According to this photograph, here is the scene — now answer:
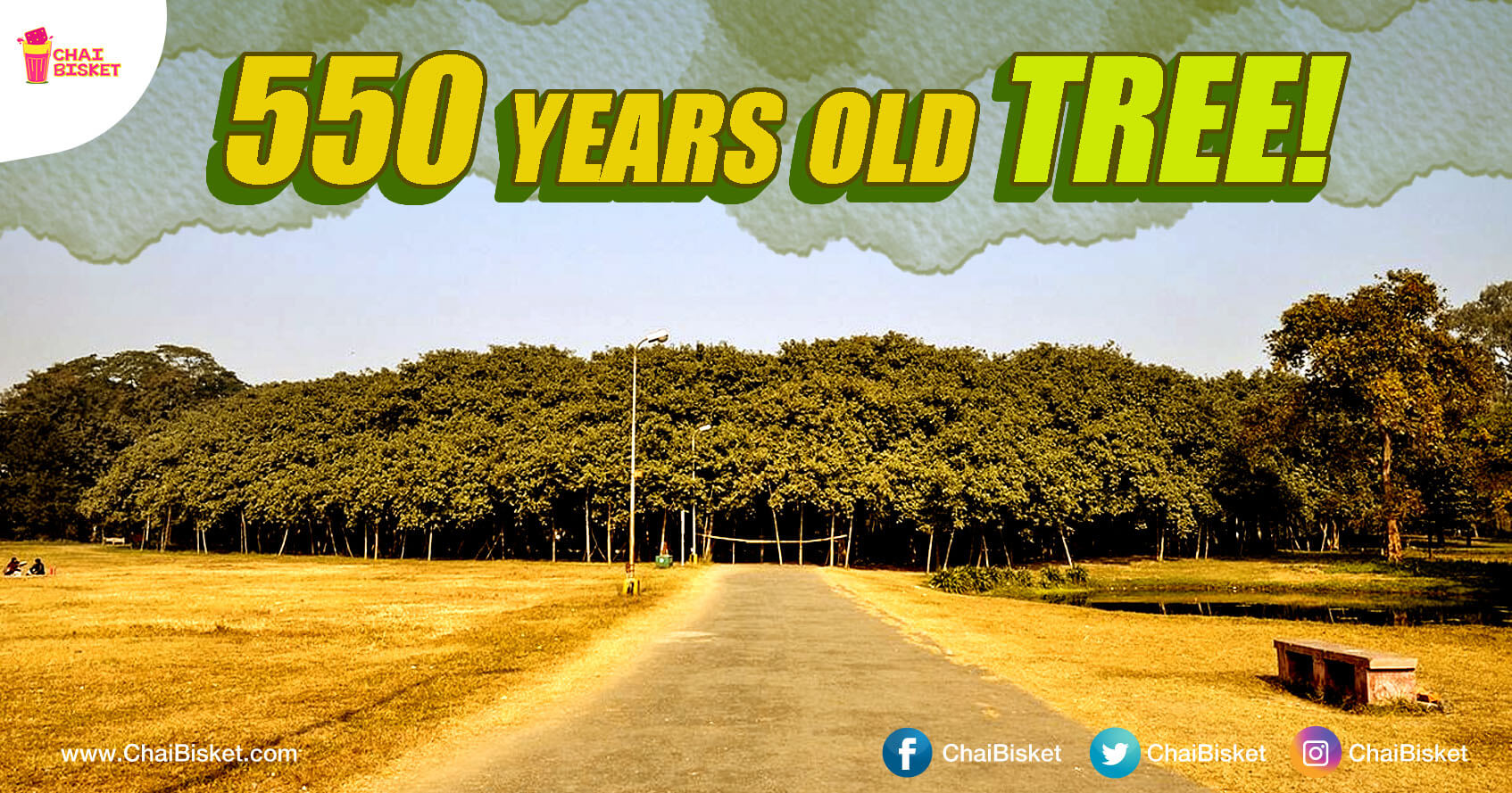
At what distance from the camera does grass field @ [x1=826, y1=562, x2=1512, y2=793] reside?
9359mm

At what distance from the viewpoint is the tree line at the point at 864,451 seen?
6159 cm

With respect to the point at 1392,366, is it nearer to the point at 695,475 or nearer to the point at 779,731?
the point at 695,475

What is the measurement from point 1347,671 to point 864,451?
53011 mm

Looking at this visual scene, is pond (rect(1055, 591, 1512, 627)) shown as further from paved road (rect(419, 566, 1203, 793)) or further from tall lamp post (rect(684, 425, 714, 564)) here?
tall lamp post (rect(684, 425, 714, 564))

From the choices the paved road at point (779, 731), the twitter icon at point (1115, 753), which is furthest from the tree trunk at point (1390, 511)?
the twitter icon at point (1115, 753)

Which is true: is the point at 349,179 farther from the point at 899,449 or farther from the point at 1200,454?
the point at 1200,454

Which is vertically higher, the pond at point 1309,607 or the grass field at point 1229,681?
the grass field at point 1229,681

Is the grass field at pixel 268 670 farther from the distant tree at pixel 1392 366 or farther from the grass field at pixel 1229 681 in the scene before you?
the distant tree at pixel 1392 366

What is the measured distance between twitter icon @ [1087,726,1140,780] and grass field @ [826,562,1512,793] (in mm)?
361

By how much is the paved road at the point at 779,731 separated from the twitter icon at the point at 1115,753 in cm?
14

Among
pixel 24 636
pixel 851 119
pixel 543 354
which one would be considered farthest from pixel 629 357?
pixel 851 119

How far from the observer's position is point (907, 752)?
375 inches

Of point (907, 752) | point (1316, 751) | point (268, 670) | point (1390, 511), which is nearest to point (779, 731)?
point (907, 752)

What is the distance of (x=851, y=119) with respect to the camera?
15898 millimetres
